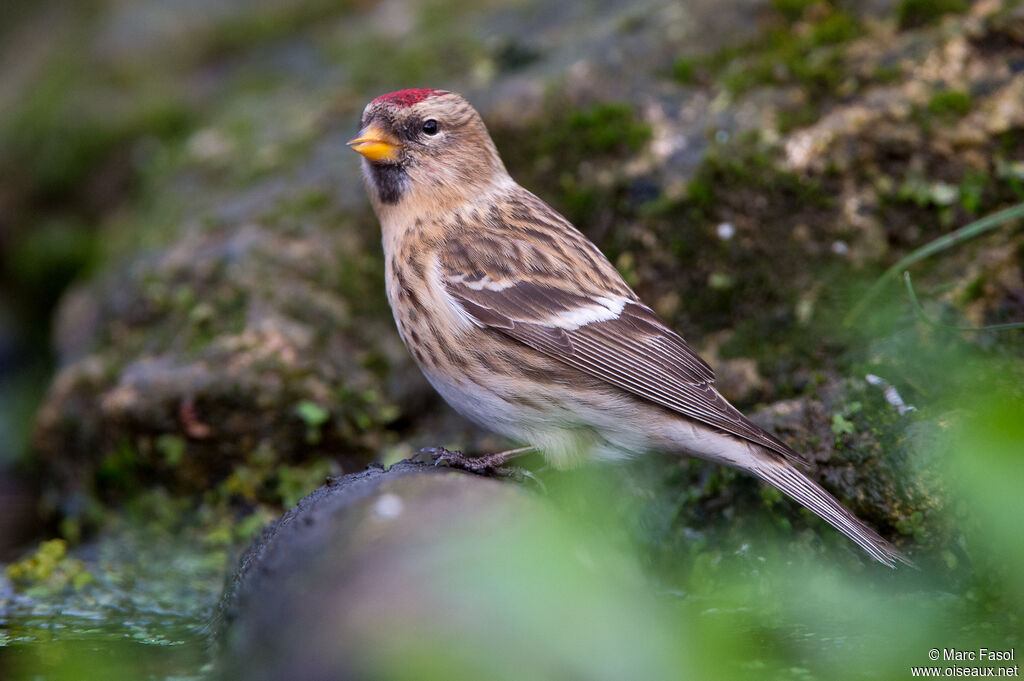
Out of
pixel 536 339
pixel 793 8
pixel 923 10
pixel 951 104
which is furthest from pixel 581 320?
pixel 923 10

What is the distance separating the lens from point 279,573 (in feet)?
10.1

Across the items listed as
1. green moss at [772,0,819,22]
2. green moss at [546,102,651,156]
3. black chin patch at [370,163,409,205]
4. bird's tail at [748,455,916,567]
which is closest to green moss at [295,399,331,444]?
black chin patch at [370,163,409,205]

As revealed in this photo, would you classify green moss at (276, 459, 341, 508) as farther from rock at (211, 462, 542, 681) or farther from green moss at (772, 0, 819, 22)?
green moss at (772, 0, 819, 22)

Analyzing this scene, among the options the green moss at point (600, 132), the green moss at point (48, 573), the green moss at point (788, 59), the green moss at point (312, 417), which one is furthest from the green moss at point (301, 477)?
the green moss at point (788, 59)

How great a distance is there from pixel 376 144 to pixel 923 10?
3171mm

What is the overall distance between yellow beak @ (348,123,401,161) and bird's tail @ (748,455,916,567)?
219 cm

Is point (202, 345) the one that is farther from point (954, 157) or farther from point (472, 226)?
point (954, 157)

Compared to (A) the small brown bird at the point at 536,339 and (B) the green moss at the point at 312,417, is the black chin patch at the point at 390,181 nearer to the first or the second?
(A) the small brown bird at the point at 536,339

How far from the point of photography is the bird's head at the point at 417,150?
467cm

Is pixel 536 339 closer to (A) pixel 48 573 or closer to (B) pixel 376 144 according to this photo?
(B) pixel 376 144

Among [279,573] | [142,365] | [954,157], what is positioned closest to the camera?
[279,573]

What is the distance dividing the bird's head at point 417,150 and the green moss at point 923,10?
258 centimetres

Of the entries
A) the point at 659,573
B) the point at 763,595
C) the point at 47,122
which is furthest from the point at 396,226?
the point at 47,122

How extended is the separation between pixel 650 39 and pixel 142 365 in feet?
11.8
